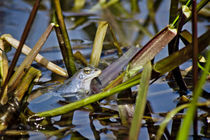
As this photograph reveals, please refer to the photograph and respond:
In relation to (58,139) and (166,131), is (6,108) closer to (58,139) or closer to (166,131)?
(58,139)

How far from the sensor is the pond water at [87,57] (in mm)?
1596

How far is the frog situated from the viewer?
6.59 ft

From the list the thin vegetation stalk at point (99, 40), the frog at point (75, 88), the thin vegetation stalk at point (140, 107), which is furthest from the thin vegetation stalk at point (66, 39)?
the thin vegetation stalk at point (140, 107)

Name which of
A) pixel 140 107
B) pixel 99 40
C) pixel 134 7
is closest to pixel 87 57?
pixel 99 40

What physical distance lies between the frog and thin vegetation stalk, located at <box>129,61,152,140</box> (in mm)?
A: 686

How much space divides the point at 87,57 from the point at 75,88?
0.67m

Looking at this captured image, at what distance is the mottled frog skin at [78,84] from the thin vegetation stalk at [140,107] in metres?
0.69

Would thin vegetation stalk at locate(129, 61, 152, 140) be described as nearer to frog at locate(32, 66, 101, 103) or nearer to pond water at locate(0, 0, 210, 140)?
pond water at locate(0, 0, 210, 140)

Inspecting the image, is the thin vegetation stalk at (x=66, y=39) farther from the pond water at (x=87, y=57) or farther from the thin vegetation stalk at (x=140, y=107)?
the thin vegetation stalk at (x=140, y=107)

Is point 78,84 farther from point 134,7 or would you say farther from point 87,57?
point 134,7

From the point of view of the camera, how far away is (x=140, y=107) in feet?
4.11

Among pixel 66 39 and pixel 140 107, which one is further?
pixel 66 39

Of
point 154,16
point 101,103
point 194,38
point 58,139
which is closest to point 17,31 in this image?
point 154,16

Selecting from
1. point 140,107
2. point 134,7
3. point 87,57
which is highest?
point 134,7
